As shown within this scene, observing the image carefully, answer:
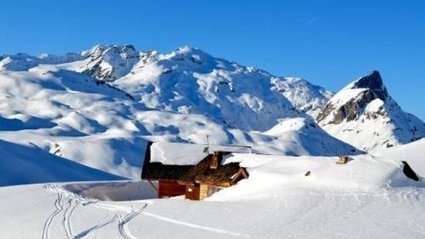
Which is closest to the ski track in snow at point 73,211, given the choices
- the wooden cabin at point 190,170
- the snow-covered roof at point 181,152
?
the wooden cabin at point 190,170

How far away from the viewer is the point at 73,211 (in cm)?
3459

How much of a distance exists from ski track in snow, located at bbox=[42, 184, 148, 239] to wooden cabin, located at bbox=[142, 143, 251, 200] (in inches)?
296

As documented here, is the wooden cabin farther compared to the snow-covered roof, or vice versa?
the snow-covered roof

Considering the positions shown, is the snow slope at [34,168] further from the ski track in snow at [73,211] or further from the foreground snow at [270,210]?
the foreground snow at [270,210]

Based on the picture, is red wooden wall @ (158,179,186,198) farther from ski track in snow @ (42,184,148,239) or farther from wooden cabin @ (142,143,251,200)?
ski track in snow @ (42,184,148,239)

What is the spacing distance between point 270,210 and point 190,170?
1674cm

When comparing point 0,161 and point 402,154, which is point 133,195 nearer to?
point 402,154

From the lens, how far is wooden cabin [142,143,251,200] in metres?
43.0

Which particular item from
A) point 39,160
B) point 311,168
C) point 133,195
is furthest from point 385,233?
point 39,160

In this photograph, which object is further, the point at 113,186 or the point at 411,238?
the point at 113,186

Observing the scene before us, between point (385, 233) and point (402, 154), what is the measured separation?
42609mm

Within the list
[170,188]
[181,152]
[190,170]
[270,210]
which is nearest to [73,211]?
[270,210]

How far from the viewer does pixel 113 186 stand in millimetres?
52000

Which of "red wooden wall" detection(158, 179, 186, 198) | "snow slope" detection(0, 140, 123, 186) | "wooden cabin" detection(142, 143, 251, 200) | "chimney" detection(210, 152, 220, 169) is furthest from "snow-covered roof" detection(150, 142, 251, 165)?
"snow slope" detection(0, 140, 123, 186)
